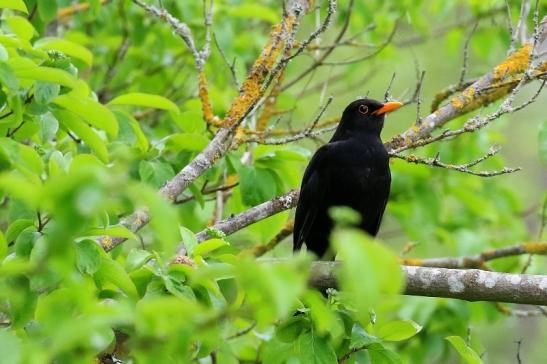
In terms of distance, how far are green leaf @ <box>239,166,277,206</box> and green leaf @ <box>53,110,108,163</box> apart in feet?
2.48

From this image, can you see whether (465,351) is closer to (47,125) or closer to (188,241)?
(188,241)

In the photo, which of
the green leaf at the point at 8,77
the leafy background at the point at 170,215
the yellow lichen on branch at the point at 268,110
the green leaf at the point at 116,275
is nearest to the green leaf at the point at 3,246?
the leafy background at the point at 170,215

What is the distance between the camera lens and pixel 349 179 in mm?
5309

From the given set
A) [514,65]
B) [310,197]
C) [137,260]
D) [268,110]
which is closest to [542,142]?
[514,65]

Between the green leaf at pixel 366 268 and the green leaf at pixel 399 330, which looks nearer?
the green leaf at pixel 366 268

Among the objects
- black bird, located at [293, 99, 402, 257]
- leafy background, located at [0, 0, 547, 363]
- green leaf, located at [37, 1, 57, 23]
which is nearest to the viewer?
leafy background, located at [0, 0, 547, 363]

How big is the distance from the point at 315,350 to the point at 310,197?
1.73m

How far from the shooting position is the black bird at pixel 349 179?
523cm

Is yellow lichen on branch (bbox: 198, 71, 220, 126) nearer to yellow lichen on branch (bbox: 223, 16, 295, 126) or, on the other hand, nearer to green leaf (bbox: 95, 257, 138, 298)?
yellow lichen on branch (bbox: 223, 16, 295, 126)

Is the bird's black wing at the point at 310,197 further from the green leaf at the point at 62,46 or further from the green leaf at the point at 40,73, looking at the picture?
the green leaf at the point at 40,73

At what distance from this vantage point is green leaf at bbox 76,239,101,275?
3254 millimetres

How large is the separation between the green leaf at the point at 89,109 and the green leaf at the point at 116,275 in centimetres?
76

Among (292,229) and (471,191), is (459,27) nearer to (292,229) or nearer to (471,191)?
(471,191)

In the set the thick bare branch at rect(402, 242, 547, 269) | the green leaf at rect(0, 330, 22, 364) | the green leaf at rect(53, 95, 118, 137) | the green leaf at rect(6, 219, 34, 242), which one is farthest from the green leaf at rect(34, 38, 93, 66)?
the green leaf at rect(0, 330, 22, 364)
